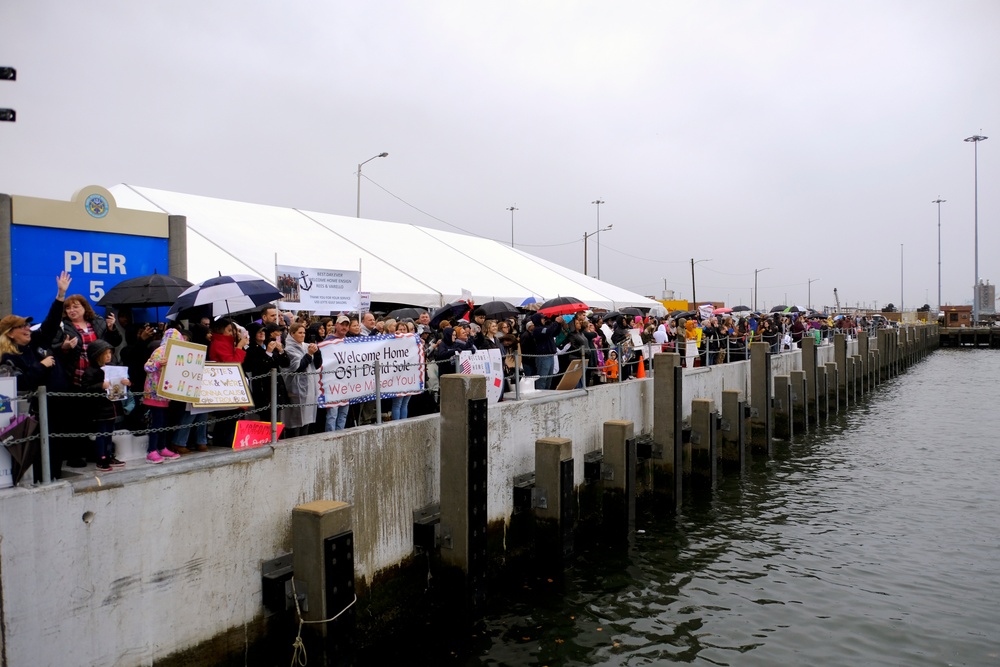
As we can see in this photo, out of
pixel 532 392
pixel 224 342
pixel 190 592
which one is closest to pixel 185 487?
pixel 190 592

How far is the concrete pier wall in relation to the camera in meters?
4.93

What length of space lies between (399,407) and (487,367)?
1.64 metres

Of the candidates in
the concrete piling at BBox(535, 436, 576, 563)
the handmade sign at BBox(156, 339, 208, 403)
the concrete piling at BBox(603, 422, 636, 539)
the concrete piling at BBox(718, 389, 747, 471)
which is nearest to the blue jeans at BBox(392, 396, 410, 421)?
the concrete piling at BBox(535, 436, 576, 563)

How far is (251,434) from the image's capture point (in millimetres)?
6910

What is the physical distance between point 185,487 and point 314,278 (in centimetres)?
685

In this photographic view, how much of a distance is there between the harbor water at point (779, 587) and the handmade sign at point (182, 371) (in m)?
3.20

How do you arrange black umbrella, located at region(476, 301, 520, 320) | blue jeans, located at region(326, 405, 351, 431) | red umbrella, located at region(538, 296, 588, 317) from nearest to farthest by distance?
blue jeans, located at region(326, 405, 351, 431) → black umbrella, located at region(476, 301, 520, 320) → red umbrella, located at region(538, 296, 588, 317)

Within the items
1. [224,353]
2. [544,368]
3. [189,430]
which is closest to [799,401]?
[544,368]

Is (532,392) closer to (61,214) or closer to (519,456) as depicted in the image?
(519,456)

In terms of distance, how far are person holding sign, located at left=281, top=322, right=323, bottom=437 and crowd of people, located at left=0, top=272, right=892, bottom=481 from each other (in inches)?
0.4

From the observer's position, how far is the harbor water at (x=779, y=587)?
7.77m

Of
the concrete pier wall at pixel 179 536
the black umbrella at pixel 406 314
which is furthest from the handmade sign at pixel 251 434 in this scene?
the black umbrella at pixel 406 314

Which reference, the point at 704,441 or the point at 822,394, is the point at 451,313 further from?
the point at 822,394

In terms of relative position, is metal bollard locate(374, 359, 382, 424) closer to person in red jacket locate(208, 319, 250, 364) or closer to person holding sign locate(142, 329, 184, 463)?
person in red jacket locate(208, 319, 250, 364)
